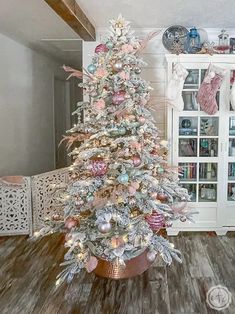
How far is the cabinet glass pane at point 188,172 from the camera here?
135 inches

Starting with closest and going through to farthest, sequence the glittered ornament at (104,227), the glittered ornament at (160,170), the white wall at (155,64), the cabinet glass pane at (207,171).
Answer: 1. the glittered ornament at (104,227)
2. the glittered ornament at (160,170)
3. the cabinet glass pane at (207,171)
4. the white wall at (155,64)

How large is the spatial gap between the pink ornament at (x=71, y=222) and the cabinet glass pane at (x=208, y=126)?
170cm

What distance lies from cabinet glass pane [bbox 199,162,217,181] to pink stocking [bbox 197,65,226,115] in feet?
2.06

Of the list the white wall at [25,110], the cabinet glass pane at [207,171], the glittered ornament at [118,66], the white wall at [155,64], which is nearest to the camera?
the glittered ornament at [118,66]

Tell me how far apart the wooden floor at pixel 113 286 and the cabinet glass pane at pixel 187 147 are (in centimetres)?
95

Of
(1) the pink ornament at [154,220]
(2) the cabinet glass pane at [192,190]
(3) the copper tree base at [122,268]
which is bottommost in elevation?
(3) the copper tree base at [122,268]

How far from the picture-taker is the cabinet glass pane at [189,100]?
3.36 m

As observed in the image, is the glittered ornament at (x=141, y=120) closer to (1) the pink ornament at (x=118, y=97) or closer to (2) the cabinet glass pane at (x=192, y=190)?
(1) the pink ornament at (x=118, y=97)

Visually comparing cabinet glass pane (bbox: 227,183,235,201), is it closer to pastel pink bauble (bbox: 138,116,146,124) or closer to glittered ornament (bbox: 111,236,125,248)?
pastel pink bauble (bbox: 138,116,146,124)

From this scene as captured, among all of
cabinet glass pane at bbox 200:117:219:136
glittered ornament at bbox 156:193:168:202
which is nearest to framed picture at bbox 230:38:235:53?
cabinet glass pane at bbox 200:117:219:136

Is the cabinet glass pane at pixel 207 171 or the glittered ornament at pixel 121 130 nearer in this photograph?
the glittered ornament at pixel 121 130

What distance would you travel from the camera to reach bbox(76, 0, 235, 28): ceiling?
2725mm

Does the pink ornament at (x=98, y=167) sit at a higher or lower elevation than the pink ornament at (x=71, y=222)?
higher

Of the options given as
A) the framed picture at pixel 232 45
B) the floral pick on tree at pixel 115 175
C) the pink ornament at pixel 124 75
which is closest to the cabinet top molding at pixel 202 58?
the framed picture at pixel 232 45
